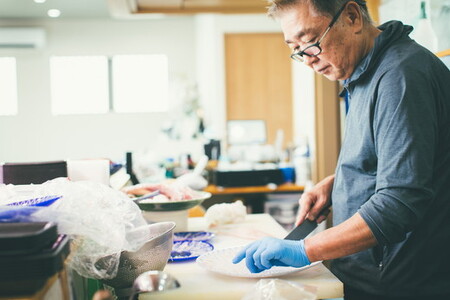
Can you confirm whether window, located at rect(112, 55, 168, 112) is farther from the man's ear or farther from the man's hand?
the man's ear

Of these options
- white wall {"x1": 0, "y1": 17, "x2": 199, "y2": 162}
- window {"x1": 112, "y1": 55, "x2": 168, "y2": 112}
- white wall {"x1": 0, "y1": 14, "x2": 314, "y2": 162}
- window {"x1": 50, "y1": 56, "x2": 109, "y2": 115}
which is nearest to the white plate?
white wall {"x1": 0, "y1": 14, "x2": 314, "y2": 162}

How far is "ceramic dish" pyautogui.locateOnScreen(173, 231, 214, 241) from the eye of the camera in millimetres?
1660

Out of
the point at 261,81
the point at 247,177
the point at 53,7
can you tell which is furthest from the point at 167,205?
the point at 53,7

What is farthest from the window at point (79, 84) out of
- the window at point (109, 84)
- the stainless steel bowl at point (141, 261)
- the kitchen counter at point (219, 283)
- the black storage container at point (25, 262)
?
the black storage container at point (25, 262)

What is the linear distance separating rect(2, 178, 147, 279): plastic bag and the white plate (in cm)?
24

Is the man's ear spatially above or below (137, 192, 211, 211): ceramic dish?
above

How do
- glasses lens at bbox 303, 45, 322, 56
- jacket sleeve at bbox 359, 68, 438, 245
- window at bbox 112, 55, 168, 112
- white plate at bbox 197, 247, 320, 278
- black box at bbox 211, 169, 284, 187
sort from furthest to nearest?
window at bbox 112, 55, 168, 112, black box at bbox 211, 169, 284, 187, glasses lens at bbox 303, 45, 322, 56, white plate at bbox 197, 247, 320, 278, jacket sleeve at bbox 359, 68, 438, 245

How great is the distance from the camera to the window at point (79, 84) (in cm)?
781

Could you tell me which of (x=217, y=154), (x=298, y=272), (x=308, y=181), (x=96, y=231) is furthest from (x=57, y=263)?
(x=217, y=154)

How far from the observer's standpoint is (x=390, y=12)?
2223 millimetres

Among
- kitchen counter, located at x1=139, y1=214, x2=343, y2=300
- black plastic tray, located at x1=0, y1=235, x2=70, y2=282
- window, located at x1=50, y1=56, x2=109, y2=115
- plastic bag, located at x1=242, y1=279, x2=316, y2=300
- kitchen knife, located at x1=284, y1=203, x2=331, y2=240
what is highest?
window, located at x1=50, y1=56, x2=109, y2=115

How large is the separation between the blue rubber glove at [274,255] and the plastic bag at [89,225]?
11.3 inches

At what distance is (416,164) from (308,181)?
8.73 ft

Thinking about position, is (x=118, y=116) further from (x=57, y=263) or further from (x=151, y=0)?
(x=57, y=263)
